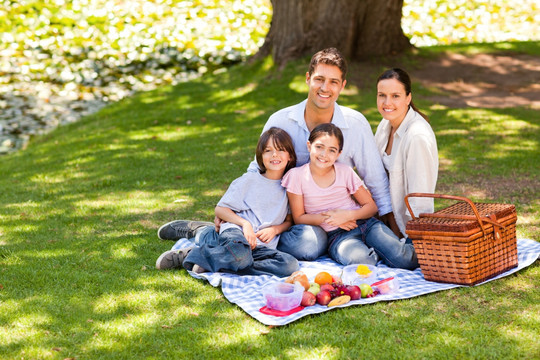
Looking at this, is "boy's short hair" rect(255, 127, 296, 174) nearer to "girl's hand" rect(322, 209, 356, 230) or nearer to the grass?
"girl's hand" rect(322, 209, 356, 230)

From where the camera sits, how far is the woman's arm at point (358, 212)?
4773 mm

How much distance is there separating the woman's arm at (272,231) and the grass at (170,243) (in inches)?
23.3

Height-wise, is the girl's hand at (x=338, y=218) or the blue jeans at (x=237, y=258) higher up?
the girl's hand at (x=338, y=218)

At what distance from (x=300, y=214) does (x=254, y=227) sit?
35 cm

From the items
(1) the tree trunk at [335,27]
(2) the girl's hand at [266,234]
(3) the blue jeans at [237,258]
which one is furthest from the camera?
(1) the tree trunk at [335,27]

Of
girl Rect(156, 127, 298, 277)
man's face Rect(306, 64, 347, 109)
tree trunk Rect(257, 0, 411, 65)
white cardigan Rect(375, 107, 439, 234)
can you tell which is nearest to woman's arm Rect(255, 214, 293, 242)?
girl Rect(156, 127, 298, 277)

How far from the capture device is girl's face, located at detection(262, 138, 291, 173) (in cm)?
475

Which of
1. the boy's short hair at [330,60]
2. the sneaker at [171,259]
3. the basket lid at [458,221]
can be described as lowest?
the sneaker at [171,259]

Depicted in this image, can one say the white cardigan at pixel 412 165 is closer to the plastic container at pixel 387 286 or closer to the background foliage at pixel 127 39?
the plastic container at pixel 387 286

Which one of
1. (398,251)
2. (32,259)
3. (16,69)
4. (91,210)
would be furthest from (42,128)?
(398,251)

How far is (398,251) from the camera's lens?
4.60 metres

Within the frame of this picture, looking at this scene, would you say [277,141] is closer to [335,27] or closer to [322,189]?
[322,189]

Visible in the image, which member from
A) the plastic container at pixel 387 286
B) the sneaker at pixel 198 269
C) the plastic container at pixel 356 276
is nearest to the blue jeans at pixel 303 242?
the plastic container at pixel 356 276

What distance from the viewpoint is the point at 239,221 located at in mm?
4676
